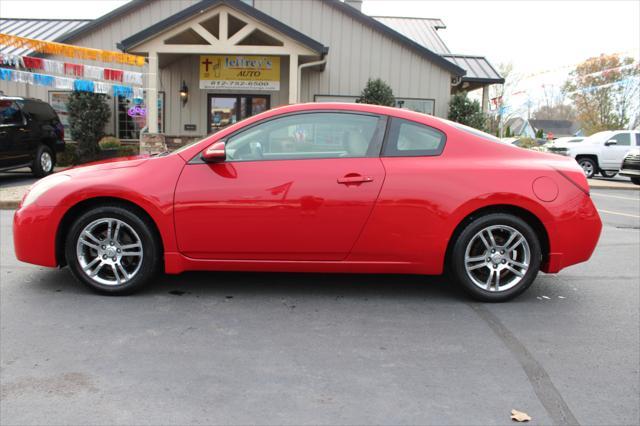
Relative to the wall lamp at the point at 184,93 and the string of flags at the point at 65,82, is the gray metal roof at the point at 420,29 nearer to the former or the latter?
the wall lamp at the point at 184,93

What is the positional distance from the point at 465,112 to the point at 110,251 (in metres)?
14.9

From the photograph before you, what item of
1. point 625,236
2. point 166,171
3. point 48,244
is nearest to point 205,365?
point 166,171

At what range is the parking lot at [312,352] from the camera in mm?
2725

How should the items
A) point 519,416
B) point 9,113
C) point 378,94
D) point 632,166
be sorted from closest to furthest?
point 519,416 < point 9,113 < point 378,94 < point 632,166

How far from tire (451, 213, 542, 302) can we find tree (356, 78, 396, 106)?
41.6 ft

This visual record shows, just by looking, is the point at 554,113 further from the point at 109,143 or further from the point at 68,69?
the point at 68,69

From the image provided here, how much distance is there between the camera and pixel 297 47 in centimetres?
1509

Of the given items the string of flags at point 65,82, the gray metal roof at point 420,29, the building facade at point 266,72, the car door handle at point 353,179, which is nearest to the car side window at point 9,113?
the string of flags at point 65,82

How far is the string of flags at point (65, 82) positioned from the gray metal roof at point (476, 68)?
11.0 meters

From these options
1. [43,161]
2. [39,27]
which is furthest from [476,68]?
[39,27]

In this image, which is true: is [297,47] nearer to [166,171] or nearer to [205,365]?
[166,171]

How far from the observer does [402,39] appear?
17391mm

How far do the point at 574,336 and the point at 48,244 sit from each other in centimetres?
393

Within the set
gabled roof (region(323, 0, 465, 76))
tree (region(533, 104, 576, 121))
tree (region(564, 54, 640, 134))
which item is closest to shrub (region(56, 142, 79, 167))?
gabled roof (region(323, 0, 465, 76))
